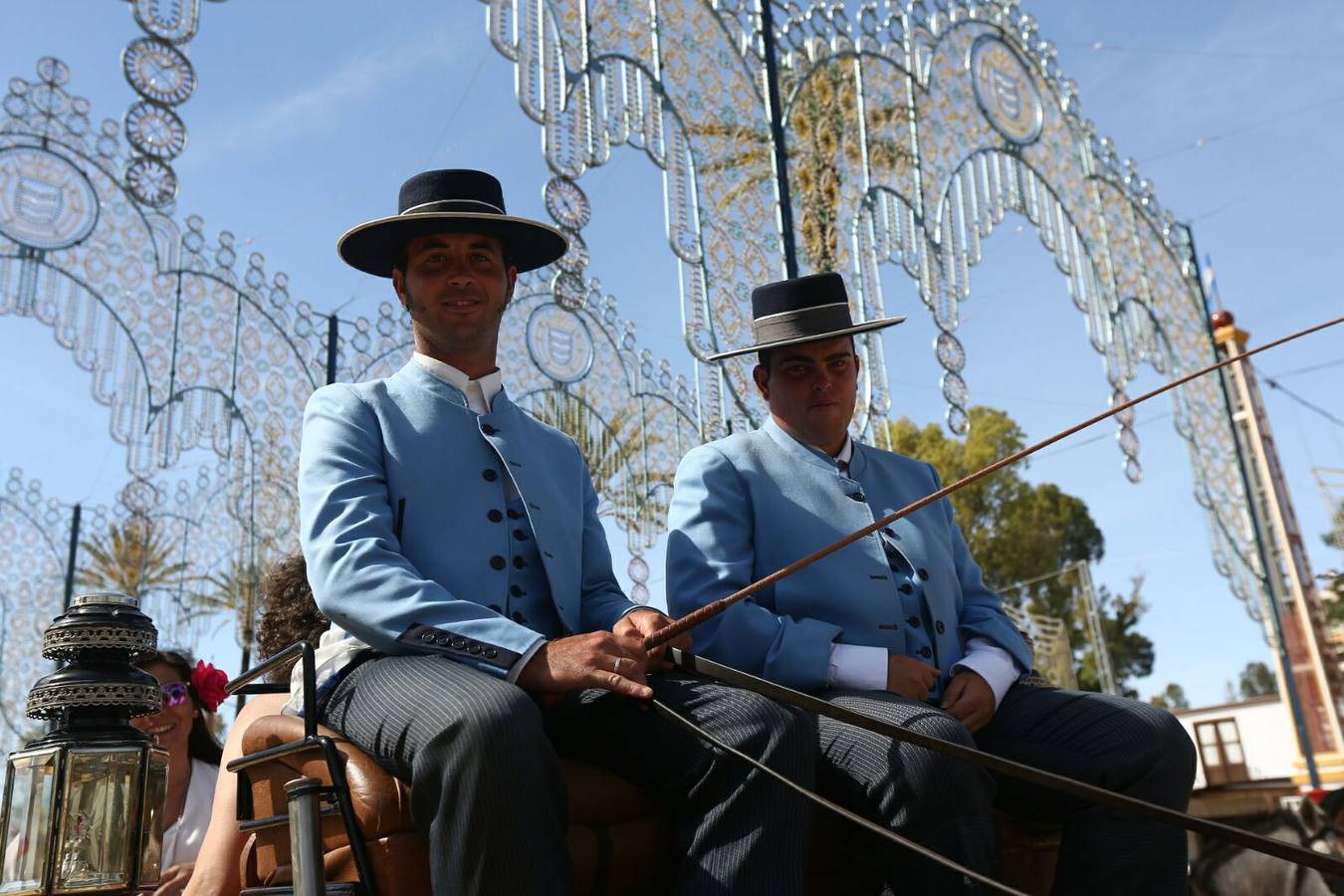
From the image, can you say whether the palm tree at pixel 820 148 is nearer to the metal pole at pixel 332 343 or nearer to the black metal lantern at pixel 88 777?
the metal pole at pixel 332 343

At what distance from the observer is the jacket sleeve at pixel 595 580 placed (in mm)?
2232

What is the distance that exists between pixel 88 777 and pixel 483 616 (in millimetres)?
687

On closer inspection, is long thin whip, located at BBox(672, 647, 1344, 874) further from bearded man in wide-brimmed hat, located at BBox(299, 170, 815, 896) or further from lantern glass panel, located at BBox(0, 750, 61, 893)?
lantern glass panel, located at BBox(0, 750, 61, 893)

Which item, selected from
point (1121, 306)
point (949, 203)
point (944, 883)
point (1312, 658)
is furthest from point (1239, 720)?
point (944, 883)

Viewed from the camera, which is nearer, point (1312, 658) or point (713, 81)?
point (713, 81)

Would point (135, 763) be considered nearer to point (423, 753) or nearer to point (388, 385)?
point (423, 753)

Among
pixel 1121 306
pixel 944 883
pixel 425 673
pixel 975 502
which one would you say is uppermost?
pixel 975 502

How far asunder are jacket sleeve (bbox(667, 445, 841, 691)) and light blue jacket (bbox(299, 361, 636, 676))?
0.57 feet

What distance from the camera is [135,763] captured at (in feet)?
6.25

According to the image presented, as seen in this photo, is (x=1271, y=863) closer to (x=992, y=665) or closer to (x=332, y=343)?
(x=992, y=665)

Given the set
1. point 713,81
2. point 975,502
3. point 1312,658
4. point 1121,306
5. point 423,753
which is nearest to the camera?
point 423,753

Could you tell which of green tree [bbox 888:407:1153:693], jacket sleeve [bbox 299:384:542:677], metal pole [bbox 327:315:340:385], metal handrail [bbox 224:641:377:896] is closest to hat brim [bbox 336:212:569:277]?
jacket sleeve [bbox 299:384:542:677]

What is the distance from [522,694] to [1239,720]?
14.2 meters

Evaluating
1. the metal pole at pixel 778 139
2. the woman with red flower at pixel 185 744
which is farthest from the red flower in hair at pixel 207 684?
the metal pole at pixel 778 139
